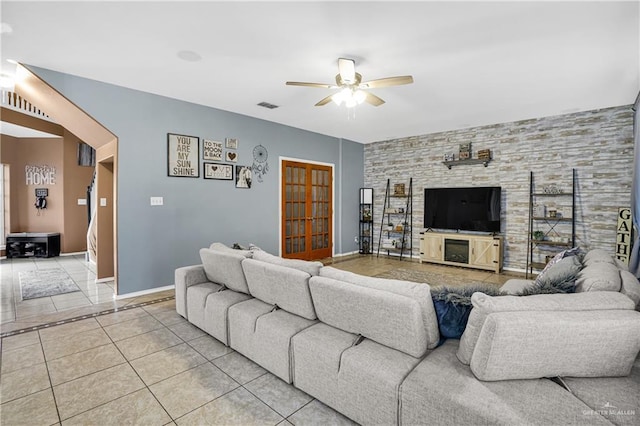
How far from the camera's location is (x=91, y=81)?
385cm

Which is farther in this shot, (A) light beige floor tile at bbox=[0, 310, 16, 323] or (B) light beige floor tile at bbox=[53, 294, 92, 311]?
(B) light beige floor tile at bbox=[53, 294, 92, 311]

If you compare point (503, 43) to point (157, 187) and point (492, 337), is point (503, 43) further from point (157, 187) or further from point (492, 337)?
point (157, 187)

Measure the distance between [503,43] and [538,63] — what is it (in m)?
0.73

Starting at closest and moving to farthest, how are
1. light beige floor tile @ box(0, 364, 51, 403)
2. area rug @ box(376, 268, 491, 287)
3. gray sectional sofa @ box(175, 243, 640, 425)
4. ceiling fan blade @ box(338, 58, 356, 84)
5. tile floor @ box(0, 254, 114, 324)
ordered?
gray sectional sofa @ box(175, 243, 640, 425), light beige floor tile @ box(0, 364, 51, 403), ceiling fan blade @ box(338, 58, 356, 84), tile floor @ box(0, 254, 114, 324), area rug @ box(376, 268, 491, 287)

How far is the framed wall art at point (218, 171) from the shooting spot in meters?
4.96

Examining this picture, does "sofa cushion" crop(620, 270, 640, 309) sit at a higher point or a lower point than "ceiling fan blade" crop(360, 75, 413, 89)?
lower

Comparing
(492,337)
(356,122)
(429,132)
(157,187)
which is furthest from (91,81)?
(429,132)

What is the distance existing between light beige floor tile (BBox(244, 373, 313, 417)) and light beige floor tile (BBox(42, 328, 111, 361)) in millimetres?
1666

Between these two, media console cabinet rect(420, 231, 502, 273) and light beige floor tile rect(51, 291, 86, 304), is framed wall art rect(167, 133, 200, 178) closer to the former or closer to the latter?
light beige floor tile rect(51, 291, 86, 304)

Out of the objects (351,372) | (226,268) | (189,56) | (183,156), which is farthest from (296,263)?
(183,156)

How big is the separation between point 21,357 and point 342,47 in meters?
3.89

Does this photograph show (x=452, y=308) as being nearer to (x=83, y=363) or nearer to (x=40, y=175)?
(x=83, y=363)

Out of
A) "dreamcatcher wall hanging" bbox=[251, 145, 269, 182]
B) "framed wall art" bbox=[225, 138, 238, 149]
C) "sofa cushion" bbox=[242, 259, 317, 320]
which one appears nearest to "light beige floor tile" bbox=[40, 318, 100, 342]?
"sofa cushion" bbox=[242, 259, 317, 320]

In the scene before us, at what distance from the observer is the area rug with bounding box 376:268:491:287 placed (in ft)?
16.6
